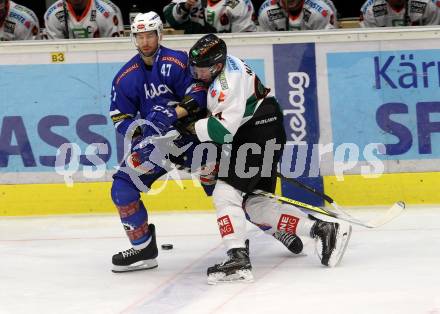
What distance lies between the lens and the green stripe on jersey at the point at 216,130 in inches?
200

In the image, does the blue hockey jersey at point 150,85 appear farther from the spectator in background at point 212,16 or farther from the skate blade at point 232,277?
the spectator in background at point 212,16

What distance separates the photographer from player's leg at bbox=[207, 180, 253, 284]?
200 inches

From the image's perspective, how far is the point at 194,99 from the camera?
5.29 m

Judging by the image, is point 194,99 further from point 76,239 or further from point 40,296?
point 76,239

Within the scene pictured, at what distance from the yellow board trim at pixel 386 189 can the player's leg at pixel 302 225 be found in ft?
5.44

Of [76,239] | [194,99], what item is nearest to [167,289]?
[194,99]

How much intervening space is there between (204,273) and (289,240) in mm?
523

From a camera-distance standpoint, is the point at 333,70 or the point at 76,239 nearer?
the point at 76,239

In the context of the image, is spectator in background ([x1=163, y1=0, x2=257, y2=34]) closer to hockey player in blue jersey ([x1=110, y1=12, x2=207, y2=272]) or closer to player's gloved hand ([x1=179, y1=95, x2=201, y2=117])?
hockey player in blue jersey ([x1=110, y1=12, x2=207, y2=272])

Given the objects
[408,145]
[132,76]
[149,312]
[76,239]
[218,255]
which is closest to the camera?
[149,312]

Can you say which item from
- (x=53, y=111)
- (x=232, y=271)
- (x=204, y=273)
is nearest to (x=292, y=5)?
(x=53, y=111)

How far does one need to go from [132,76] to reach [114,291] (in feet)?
3.64

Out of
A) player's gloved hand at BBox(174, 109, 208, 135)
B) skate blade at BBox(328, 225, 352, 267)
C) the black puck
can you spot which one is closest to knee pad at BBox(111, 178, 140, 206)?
player's gloved hand at BBox(174, 109, 208, 135)

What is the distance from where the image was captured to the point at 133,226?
545 cm
